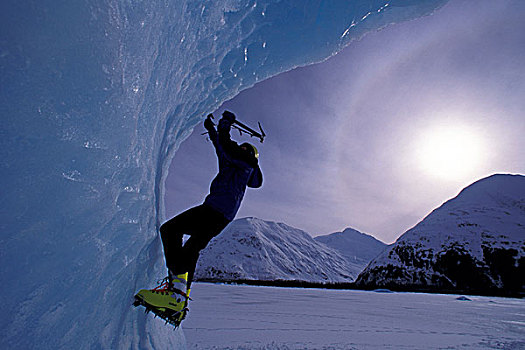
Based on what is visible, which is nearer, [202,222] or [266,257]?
[202,222]

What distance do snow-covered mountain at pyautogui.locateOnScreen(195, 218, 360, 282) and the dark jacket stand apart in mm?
93261

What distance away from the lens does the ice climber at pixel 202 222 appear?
7.63ft

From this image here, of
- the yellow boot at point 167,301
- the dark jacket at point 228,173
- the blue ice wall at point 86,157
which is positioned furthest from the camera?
the dark jacket at point 228,173

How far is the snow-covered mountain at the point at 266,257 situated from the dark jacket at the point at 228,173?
9326cm

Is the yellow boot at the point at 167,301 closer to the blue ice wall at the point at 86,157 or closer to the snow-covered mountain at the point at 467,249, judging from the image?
the blue ice wall at the point at 86,157

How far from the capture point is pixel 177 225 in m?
2.62

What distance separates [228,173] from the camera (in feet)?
9.99

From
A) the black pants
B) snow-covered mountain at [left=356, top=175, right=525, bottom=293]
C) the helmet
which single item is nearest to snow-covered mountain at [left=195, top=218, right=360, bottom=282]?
snow-covered mountain at [left=356, top=175, right=525, bottom=293]

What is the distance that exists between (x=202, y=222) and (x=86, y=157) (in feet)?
4.00

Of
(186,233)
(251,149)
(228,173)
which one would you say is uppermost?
(251,149)

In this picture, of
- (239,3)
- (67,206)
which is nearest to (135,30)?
(67,206)

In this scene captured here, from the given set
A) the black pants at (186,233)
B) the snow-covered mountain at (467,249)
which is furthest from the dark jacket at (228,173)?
the snow-covered mountain at (467,249)

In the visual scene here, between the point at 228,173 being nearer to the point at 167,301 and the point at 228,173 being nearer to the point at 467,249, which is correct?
the point at 167,301

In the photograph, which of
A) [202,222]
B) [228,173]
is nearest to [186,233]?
[202,222]
